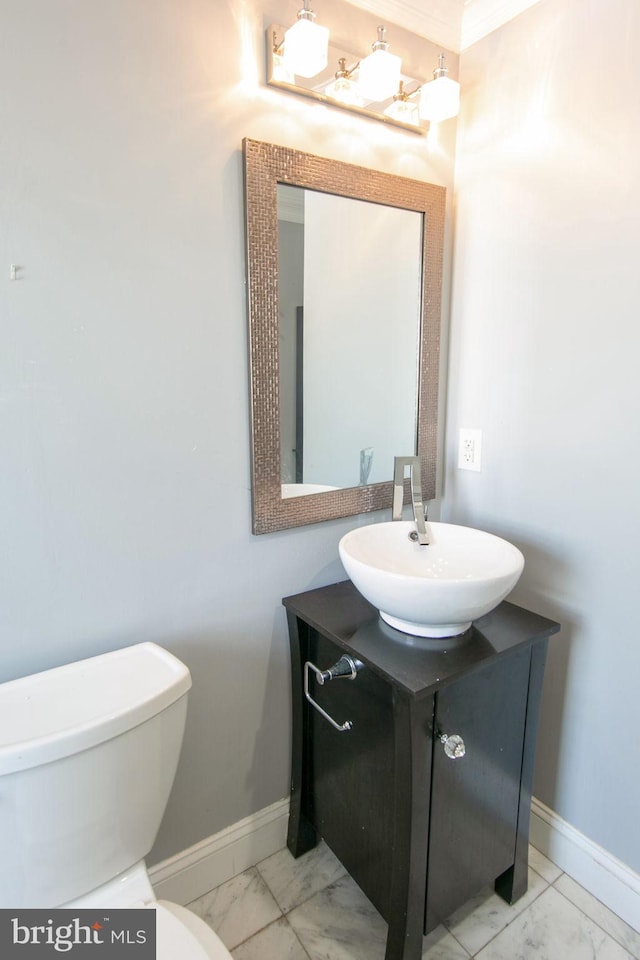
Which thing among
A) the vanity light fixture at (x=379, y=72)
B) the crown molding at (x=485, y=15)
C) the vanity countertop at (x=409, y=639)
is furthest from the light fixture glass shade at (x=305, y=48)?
the vanity countertop at (x=409, y=639)

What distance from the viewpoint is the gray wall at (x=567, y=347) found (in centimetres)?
117

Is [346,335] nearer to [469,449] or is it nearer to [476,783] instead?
[469,449]

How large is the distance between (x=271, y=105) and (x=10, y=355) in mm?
799

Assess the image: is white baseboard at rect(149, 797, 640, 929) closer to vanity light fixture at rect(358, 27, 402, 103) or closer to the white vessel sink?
the white vessel sink

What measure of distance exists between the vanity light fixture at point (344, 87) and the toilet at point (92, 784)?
1.33 meters

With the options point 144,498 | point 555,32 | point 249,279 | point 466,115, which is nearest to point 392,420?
point 249,279

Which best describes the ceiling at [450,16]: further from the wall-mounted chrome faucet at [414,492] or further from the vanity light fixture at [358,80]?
the wall-mounted chrome faucet at [414,492]

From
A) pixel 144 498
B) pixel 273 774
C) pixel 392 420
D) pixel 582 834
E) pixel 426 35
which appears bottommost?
pixel 582 834

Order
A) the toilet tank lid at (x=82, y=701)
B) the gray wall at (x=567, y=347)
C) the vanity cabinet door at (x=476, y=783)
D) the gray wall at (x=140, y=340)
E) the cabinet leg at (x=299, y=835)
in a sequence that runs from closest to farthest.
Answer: the toilet tank lid at (x=82, y=701)
the gray wall at (x=140, y=340)
the vanity cabinet door at (x=476, y=783)
the gray wall at (x=567, y=347)
the cabinet leg at (x=299, y=835)

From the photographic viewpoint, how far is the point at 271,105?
1163 millimetres

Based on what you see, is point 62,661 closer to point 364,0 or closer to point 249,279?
point 249,279

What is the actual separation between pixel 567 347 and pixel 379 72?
2.56 feet

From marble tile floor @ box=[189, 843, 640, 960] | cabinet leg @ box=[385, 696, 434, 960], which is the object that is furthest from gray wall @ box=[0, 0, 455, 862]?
cabinet leg @ box=[385, 696, 434, 960]

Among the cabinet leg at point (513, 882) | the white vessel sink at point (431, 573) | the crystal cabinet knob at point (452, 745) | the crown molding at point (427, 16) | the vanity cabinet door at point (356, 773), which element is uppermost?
the crown molding at point (427, 16)
